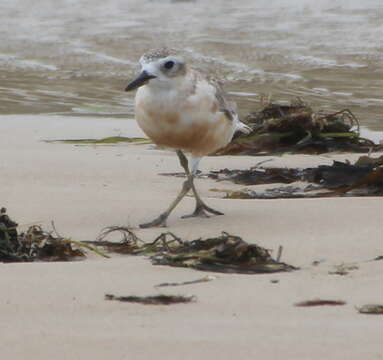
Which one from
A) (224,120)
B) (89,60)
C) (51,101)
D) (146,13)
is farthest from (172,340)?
(146,13)

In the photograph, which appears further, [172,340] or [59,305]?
[59,305]

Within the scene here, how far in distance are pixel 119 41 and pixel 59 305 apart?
34.9ft

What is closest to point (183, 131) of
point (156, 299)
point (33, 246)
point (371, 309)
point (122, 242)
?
point (122, 242)

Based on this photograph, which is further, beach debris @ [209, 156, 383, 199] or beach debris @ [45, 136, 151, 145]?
beach debris @ [45, 136, 151, 145]

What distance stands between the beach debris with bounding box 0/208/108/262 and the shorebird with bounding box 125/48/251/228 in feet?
2.27

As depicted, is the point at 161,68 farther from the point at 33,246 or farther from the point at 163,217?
the point at 33,246

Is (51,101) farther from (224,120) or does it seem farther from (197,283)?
(197,283)

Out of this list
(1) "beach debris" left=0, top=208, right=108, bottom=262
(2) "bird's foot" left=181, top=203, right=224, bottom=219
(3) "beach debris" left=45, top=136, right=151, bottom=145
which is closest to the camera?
(1) "beach debris" left=0, top=208, right=108, bottom=262

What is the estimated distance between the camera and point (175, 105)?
536cm

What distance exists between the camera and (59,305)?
3807 mm

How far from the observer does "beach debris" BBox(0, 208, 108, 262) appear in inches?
185

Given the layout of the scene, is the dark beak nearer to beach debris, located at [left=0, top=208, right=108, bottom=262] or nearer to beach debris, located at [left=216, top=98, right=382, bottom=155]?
beach debris, located at [left=0, top=208, right=108, bottom=262]

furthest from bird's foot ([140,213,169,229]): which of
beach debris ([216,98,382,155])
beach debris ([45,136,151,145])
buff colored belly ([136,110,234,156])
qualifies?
beach debris ([45,136,151,145])

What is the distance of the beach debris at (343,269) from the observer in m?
4.30
